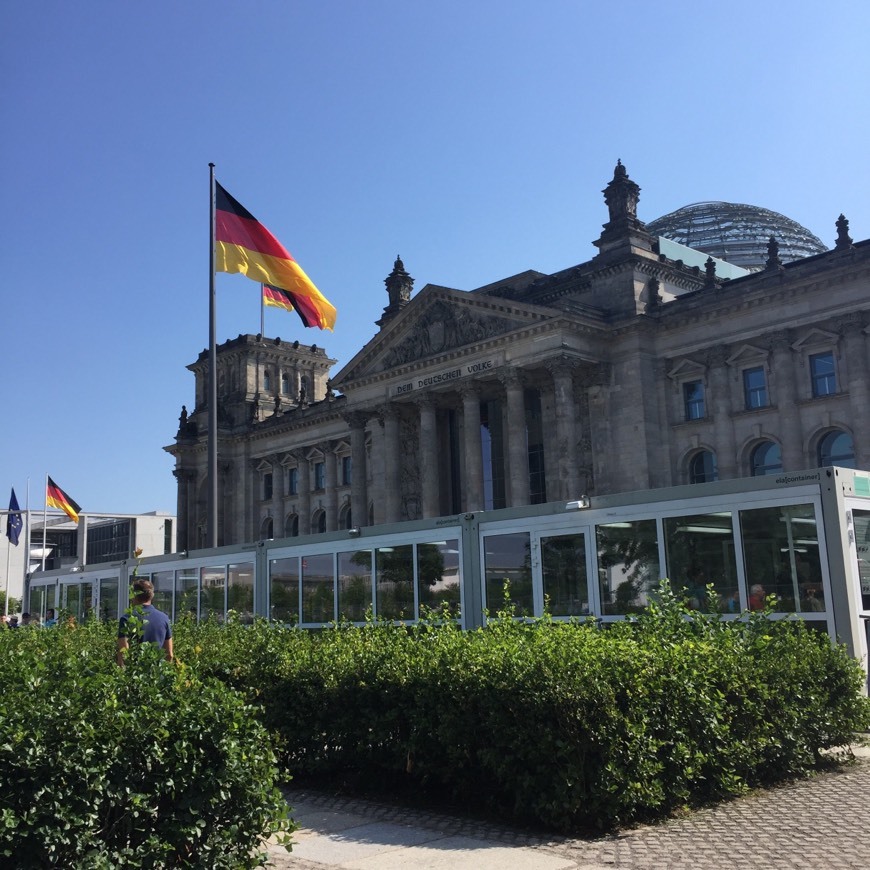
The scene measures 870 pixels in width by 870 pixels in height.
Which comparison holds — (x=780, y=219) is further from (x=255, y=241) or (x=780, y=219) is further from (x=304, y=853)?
(x=304, y=853)

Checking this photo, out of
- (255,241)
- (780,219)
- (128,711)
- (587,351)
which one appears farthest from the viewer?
(780,219)

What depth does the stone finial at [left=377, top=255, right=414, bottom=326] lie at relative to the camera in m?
66.1

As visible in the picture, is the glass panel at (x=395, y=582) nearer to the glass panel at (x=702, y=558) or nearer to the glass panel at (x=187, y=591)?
the glass panel at (x=702, y=558)

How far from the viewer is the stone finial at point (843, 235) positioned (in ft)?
142

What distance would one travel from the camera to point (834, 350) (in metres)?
43.7

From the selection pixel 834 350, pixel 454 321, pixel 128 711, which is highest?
pixel 454 321

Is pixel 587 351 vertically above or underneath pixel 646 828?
above

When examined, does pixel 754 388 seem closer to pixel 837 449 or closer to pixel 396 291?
pixel 837 449

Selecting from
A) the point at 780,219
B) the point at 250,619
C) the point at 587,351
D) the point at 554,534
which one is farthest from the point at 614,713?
the point at 780,219

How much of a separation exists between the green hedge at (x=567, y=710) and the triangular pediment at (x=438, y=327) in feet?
124

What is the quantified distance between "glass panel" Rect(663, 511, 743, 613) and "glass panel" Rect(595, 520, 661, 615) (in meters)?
0.36

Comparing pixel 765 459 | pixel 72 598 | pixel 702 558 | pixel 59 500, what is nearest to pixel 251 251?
pixel 702 558

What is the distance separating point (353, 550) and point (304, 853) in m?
14.6

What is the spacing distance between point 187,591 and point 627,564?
17153 mm
